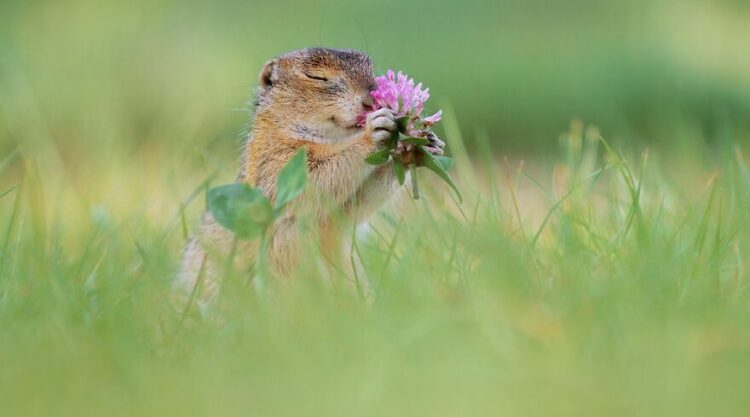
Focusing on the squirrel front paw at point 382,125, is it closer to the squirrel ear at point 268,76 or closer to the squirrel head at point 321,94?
the squirrel head at point 321,94

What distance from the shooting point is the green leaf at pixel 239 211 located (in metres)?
2.91

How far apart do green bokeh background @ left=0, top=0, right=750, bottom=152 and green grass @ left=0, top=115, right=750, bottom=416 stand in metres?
3.43

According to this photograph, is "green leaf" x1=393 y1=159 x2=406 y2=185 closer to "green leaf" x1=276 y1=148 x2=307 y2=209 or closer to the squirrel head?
the squirrel head

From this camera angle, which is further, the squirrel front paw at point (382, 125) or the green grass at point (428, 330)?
the squirrel front paw at point (382, 125)

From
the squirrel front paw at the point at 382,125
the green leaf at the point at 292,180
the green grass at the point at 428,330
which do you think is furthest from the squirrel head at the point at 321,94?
the green leaf at the point at 292,180

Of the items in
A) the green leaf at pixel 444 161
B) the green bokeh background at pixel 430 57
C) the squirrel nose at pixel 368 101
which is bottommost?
the green bokeh background at pixel 430 57

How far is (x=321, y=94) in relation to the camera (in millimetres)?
3820

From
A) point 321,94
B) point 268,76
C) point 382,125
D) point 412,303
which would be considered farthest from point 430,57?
point 412,303

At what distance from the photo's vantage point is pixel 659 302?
2.44 m

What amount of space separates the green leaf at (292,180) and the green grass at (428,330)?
0.21 metres

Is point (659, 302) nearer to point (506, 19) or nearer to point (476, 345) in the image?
point (476, 345)

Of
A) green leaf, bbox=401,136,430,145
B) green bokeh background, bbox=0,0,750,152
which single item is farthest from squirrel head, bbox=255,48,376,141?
green bokeh background, bbox=0,0,750,152

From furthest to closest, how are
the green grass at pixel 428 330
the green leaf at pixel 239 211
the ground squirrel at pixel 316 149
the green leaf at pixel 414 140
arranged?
the ground squirrel at pixel 316 149
the green leaf at pixel 414 140
the green leaf at pixel 239 211
the green grass at pixel 428 330

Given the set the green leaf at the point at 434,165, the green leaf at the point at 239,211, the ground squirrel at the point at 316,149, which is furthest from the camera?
the ground squirrel at the point at 316,149
